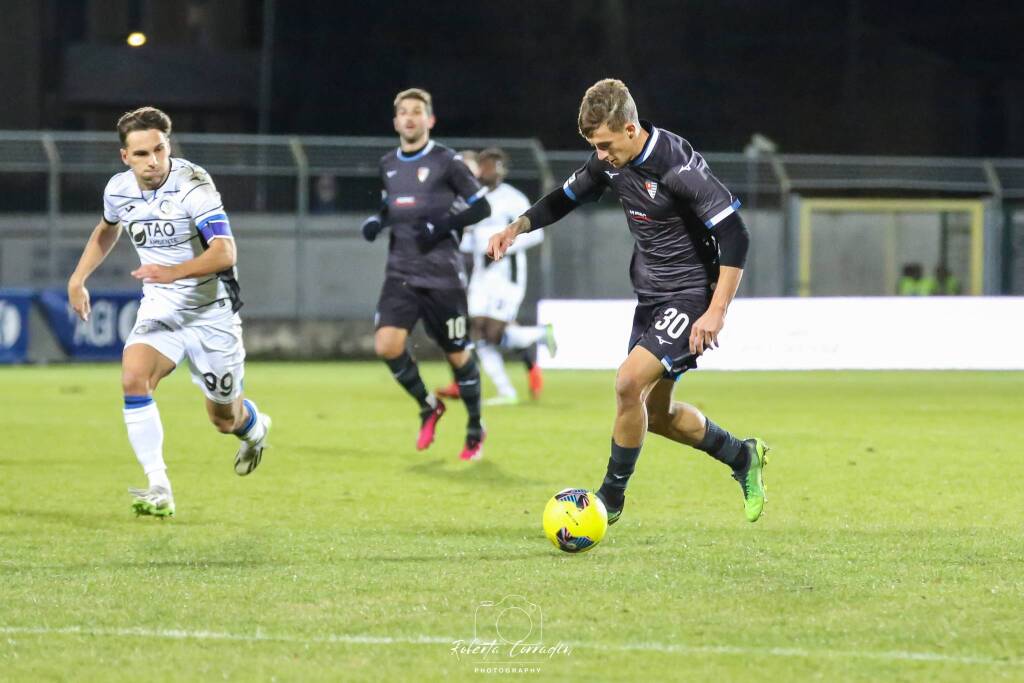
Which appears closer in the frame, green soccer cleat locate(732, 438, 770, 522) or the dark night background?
green soccer cleat locate(732, 438, 770, 522)

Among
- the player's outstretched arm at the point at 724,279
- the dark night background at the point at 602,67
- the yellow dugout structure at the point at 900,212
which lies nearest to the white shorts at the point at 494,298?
the player's outstretched arm at the point at 724,279

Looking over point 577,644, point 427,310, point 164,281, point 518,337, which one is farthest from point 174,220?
point 518,337

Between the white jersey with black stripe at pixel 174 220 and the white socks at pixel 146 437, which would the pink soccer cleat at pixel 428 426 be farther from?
the white socks at pixel 146 437

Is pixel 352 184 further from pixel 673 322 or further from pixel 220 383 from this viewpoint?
pixel 673 322

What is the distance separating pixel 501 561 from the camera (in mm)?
6336

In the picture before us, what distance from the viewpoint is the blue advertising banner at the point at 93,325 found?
21344mm

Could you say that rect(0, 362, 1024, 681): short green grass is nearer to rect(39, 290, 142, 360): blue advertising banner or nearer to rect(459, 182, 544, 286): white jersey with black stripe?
rect(459, 182, 544, 286): white jersey with black stripe

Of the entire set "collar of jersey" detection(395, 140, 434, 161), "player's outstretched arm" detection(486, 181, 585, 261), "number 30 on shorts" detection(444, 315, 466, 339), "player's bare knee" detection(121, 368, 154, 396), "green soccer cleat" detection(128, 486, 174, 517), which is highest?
"collar of jersey" detection(395, 140, 434, 161)

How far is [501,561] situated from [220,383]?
91.1 inches

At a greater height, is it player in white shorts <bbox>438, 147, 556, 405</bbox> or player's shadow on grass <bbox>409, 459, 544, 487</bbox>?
player in white shorts <bbox>438, 147, 556, 405</bbox>

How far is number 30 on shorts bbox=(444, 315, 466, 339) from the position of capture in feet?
33.9

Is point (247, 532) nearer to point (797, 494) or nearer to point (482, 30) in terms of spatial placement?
point (797, 494)

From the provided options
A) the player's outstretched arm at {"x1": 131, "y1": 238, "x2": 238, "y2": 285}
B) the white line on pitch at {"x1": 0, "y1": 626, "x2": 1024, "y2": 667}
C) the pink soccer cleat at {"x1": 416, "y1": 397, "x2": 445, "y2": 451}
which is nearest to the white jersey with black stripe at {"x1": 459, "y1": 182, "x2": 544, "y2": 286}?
the pink soccer cleat at {"x1": 416, "y1": 397, "x2": 445, "y2": 451}

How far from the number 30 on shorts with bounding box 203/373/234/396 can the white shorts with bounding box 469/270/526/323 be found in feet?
23.1
